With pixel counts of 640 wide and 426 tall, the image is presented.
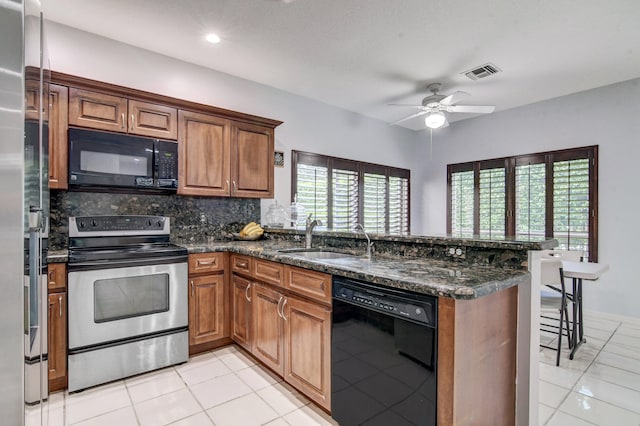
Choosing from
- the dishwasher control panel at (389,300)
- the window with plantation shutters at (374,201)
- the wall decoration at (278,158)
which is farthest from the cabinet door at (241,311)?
the window with plantation shutters at (374,201)

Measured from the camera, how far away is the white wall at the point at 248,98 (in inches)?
108

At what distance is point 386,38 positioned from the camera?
9.43 ft

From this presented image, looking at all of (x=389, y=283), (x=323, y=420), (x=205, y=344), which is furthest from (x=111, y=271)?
(x=389, y=283)

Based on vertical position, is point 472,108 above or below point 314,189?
above

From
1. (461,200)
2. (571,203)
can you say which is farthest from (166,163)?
(571,203)

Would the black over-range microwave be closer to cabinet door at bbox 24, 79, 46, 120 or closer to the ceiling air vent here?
cabinet door at bbox 24, 79, 46, 120

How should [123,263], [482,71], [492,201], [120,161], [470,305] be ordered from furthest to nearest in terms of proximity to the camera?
[492,201] < [482,71] < [120,161] < [123,263] < [470,305]

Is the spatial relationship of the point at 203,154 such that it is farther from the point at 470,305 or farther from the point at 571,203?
the point at 571,203

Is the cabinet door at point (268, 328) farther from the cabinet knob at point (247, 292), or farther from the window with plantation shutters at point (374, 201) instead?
the window with plantation shutters at point (374, 201)

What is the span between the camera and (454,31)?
2744mm

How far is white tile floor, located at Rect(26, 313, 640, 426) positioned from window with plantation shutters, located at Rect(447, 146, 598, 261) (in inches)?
64.3

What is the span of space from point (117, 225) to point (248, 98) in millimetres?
2037

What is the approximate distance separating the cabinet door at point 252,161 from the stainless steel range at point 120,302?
966mm

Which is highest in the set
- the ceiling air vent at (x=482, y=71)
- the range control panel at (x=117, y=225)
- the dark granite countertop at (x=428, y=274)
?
the ceiling air vent at (x=482, y=71)
